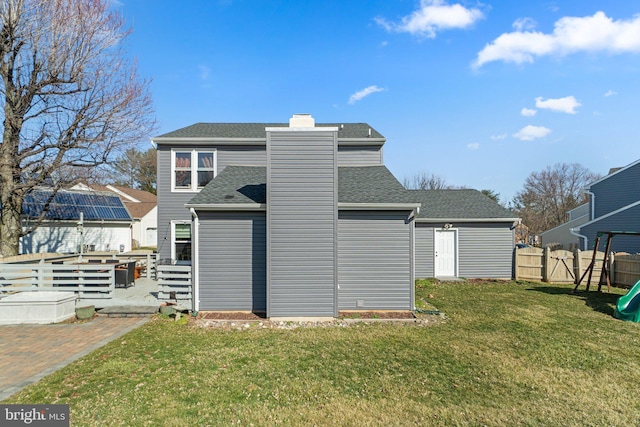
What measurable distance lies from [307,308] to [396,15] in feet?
40.0

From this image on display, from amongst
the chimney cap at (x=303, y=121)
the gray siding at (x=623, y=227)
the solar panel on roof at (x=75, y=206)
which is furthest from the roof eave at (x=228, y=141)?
the gray siding at (x=623, y=227)

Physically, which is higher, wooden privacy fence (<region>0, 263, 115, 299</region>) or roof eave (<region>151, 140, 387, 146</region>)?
roof eave (<region>151, 140, 387, 146</region>)

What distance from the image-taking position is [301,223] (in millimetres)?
7586

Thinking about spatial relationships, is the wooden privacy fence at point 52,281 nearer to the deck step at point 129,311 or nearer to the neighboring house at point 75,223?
A: the deck step at point 129,311

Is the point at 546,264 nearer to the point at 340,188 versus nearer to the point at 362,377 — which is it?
the point at 340,188

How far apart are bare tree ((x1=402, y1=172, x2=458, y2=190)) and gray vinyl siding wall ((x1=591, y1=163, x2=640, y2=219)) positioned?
98.4 ft

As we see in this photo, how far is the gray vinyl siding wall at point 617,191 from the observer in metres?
16.6

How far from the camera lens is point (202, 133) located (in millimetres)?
12703

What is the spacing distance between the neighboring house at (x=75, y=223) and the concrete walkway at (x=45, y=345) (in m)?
10.9

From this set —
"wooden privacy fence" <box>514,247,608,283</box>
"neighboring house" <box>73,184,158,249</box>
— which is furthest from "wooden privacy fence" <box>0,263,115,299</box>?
"neighboring house" <box>73,184,158,249</box>

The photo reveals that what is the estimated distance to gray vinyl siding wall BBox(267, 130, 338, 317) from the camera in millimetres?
7559

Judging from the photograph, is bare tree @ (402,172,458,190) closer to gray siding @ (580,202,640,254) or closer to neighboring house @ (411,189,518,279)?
gray siding @ (580,202,640,254)

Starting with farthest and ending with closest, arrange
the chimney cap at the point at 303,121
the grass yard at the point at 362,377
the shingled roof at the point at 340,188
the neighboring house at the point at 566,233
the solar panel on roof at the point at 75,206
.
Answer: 1. the neighboring house at the point at 566,233
2. the solar panel on roof at the point at 75,206
3. the chimney cap at the point at 303,121
4. the shingled roof at the point at 340,188
5. the grass yard at the point at 362,377

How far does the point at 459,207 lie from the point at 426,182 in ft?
121
